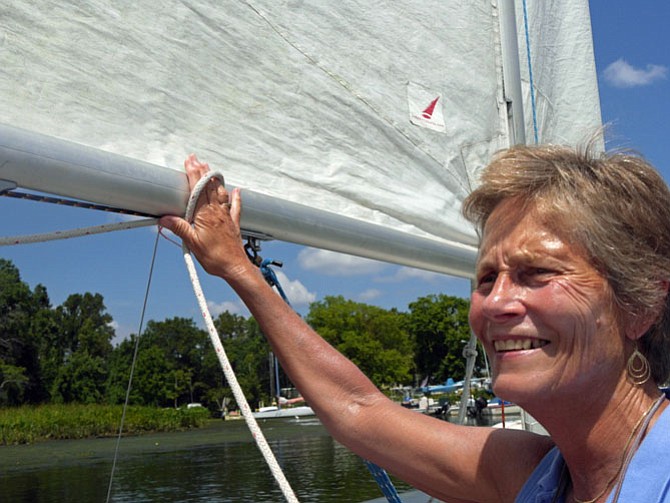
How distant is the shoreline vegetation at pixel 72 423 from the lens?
31062 mm

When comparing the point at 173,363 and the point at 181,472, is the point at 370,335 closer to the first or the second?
the point at 173,363

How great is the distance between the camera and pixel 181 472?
757 inches

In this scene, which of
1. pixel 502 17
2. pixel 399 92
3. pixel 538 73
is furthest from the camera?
pixel 538 73

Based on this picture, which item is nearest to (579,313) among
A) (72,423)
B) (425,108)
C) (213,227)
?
(213,227)

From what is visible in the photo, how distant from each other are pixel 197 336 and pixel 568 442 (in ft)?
182

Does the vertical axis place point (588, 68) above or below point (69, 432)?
above

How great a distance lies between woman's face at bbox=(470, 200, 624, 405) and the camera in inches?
35.4

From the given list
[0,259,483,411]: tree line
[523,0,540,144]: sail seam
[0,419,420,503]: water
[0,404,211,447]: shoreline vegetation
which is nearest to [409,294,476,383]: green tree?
[0,259,483,411]: tree line

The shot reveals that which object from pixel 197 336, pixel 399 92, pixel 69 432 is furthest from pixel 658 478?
pixel 197 336

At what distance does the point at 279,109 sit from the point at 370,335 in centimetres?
5231

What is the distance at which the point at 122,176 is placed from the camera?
1.03 m

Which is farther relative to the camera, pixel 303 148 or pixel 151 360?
pixel 151 360

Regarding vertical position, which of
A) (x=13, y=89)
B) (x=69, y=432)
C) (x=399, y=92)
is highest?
(x=399, y=92)

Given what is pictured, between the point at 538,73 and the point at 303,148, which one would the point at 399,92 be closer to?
the point at 303,148
